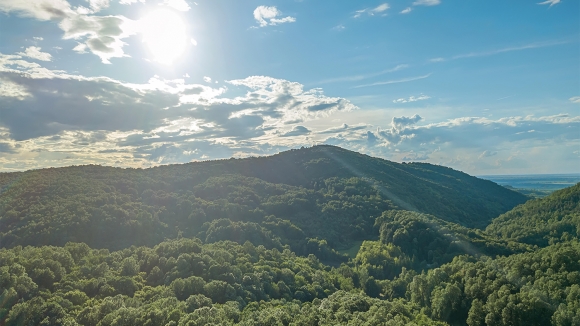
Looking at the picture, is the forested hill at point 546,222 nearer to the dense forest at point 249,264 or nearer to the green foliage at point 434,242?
the dense forest at point 249,264

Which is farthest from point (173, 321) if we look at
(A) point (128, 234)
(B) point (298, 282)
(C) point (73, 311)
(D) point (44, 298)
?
(A) point (128, 234)

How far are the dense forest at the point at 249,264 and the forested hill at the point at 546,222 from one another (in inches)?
29.7

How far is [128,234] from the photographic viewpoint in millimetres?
141750

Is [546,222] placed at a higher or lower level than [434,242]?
higher

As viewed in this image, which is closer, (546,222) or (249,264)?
(249,264)

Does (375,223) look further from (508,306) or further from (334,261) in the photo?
(508,306)

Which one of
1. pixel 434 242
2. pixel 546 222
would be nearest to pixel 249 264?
pixel 434 242

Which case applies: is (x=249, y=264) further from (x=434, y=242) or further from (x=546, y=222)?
(x=546, y=222)

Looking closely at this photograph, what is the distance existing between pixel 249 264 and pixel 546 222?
14536cm

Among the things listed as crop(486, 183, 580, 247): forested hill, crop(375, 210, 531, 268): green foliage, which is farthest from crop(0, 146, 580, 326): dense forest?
crop(486, 183, 580, 247): forested hill

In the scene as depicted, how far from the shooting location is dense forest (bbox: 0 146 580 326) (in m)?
65.6

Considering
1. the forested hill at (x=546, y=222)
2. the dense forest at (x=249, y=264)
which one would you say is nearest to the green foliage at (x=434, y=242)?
the dense forest at (x=249, y=264)

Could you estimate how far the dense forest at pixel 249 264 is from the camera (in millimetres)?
65625

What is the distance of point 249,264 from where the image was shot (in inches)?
4119
